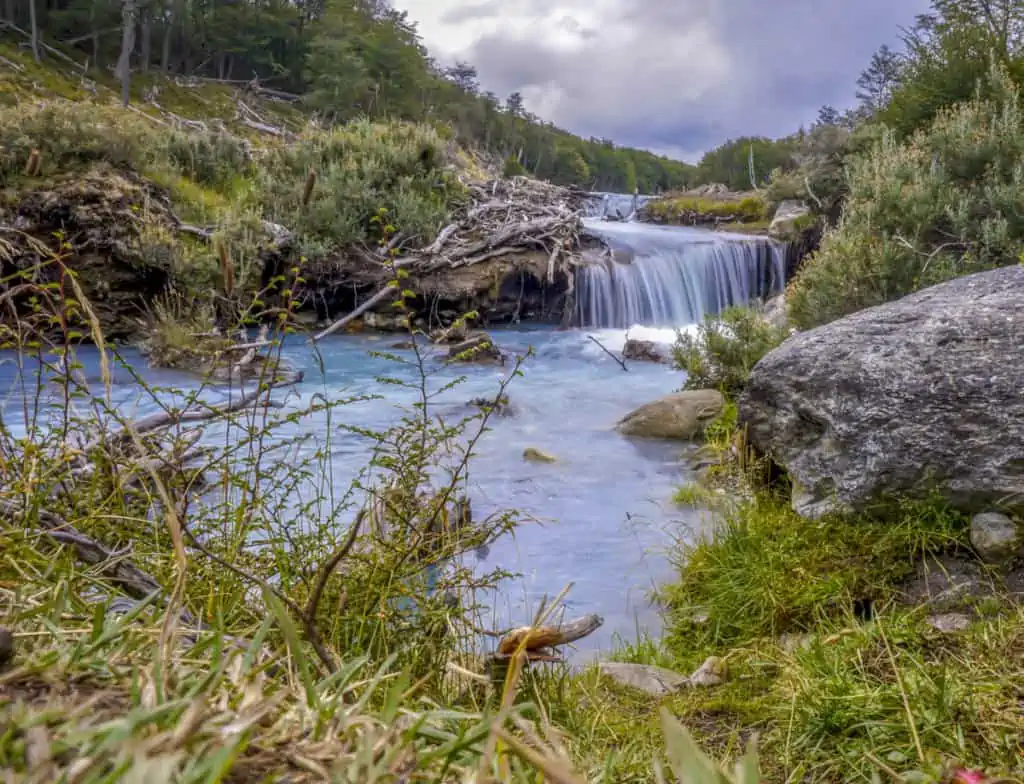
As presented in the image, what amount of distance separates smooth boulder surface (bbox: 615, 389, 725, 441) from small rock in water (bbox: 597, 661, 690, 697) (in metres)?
4.75

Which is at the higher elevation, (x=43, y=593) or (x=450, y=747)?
(x=450, y=747)

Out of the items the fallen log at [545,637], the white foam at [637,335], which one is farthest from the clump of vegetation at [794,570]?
the white foam at [637,335]

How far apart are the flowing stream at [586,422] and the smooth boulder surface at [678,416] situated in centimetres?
25

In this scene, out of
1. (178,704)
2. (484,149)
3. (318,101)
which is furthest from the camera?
(484,149)

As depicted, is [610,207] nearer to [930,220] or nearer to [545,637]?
[930,220]

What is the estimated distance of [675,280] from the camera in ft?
52.2

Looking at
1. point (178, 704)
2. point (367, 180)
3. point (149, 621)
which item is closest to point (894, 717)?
point (149, 621)

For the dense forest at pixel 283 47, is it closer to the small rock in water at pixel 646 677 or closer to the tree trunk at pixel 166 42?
the tree trunk at pixel 166 42

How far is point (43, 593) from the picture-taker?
933 millimetres

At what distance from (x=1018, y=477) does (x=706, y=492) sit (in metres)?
2.37

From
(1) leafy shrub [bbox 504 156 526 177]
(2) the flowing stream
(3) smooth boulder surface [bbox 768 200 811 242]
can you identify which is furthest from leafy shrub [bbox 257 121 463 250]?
(1) leafy shrub [bbox 504 156 526 177]

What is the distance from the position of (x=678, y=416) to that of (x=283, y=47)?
4536 cm

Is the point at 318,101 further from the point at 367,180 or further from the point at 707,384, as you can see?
the point at 707,384

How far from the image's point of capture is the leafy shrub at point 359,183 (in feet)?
43.4
